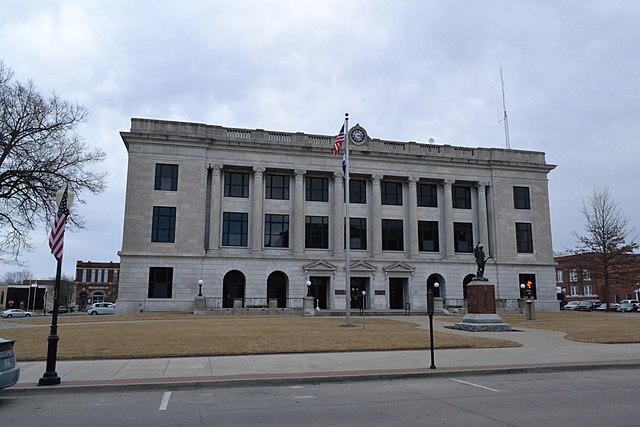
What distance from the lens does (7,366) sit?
9336 mm

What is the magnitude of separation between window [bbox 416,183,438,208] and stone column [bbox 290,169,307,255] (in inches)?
521

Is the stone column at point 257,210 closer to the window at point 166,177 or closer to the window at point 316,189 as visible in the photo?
the window at point 316,189

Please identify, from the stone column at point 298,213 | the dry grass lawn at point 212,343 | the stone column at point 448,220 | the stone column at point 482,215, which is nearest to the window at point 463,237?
the stone column at point 482,215

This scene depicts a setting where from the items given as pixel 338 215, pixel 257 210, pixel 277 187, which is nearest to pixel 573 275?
pixel 338 215

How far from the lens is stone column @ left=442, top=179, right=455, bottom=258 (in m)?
53.8

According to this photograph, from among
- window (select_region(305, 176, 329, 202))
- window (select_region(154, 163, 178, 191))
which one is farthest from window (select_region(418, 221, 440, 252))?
window (select_region(154, 163, 178, 191))

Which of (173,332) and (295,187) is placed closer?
(173,332)

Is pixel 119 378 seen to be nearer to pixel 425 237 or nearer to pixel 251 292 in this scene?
pixel 251 292

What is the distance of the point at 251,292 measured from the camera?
48.0 metres

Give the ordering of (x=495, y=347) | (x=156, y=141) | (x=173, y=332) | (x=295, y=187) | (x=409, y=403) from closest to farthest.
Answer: (x=409, y=403), (x=495, y=347), (x=173, y=332), (x=156, y=141), (x=295, y=187)

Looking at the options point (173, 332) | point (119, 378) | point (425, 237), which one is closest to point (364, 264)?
point (425, 237)

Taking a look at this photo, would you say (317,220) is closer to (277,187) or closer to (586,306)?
(277,187)

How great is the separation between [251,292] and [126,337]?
28139 mm

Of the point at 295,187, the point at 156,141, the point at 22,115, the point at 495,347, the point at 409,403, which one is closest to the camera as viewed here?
the point at 409,403
